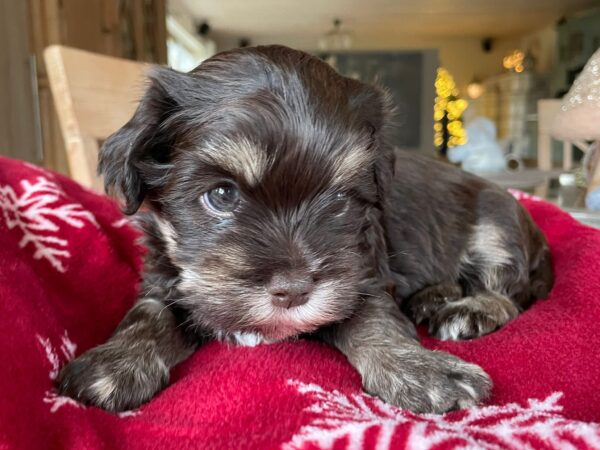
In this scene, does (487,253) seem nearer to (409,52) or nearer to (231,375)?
(231,375)

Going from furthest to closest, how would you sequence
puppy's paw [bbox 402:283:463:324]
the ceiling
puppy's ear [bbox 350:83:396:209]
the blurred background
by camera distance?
1. the ceiling
2. the blurred background
3. puppy's paw [bbox 402:283:463:324]
4. puppy's ear [bbox 350:83:396:209]

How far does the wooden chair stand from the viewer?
7.63ft

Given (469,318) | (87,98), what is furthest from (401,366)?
(87,98)

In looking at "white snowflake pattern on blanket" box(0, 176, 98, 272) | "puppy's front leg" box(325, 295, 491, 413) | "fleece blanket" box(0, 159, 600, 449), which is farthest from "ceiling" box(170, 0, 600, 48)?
"puppy's front leg" box(325, 295, 491, 413)

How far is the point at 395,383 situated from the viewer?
1260 millimetres

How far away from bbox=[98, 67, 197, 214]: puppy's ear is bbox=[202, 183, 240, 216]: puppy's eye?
154mm

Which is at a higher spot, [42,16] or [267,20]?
[267,20]

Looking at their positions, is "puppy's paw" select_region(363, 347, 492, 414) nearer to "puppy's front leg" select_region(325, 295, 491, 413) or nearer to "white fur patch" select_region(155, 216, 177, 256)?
"puppy's front leg" select_region(325, 295, 491, 413)

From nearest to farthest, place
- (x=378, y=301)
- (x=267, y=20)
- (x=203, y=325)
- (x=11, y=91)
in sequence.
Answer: (x=203, y=325) < (x=378, y=301) < (x=11, y=91) < (x=267, y=20)

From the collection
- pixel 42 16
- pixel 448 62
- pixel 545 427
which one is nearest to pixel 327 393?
pixel 545 427

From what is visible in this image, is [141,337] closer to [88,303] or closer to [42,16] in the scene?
[88,303]

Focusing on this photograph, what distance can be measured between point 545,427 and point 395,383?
31 centimetres

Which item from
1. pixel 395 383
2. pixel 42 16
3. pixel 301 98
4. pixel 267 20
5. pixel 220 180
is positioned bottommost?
pixel 395 383

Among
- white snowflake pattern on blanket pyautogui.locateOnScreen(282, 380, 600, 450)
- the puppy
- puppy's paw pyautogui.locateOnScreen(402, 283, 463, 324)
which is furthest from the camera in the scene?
puppy's paw pyautogui.locateOnScreen(402, 283, 463, 324)
